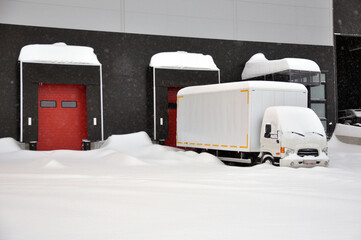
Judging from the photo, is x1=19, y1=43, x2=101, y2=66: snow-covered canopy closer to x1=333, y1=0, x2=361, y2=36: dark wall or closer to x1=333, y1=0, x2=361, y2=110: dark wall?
x1=333, y1=0, x2=361, y2=36: dark wall

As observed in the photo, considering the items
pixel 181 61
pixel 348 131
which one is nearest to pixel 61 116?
pixel 181 61

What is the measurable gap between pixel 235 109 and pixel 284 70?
817cm

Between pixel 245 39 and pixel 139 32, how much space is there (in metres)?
6.57

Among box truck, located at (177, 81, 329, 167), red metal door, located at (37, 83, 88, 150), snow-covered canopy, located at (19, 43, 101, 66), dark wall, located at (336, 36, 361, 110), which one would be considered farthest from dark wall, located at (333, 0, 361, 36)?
red metal door, located at (37, 83, 88, 150)

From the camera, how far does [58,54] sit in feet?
67.4

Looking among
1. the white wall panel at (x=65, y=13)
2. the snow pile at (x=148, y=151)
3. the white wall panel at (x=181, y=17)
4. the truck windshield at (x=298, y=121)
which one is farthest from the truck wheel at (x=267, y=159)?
the white wall panel at (x=65, y=13)

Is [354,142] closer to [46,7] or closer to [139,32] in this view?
[139,32]

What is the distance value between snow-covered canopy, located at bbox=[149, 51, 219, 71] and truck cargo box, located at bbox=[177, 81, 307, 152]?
14.8 feet

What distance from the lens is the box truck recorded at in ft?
45.5

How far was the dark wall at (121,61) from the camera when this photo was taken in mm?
Answer: 20859

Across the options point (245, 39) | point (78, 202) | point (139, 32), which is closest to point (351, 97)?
point (245, 39)

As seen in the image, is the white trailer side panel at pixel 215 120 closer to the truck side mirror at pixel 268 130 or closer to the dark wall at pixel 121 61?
the truck side mirror at pixel 268 130

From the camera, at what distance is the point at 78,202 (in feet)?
23.3

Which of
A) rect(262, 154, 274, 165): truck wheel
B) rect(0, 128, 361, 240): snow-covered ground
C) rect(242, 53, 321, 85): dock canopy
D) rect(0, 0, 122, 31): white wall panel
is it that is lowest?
rect(0, 128, 361, 240): snow-covered ground
